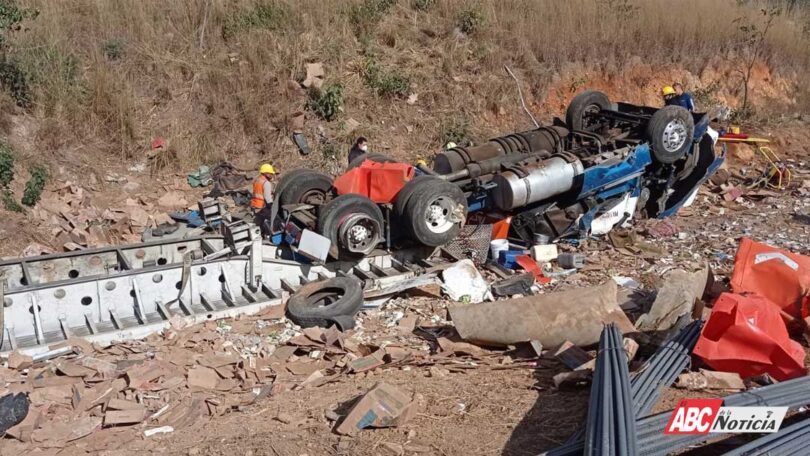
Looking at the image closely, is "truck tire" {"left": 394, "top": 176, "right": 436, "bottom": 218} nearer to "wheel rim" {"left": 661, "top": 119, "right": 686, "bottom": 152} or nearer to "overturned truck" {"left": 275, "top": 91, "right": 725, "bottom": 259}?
"overturned truck" {"left": 275, "top": 91, "right": 725, "bottom": 259}

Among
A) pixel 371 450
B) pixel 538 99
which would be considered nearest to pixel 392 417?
pixel 371 450

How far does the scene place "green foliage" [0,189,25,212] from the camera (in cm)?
963

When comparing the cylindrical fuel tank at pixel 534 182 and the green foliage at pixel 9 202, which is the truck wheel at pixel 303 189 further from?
the green foliage at pixel 9 202

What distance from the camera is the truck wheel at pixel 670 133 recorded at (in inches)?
363

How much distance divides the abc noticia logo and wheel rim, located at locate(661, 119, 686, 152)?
5.95 metres

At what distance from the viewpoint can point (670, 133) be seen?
9.31 metres

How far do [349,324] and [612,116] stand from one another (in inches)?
199

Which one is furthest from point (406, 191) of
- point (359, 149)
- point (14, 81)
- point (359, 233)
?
point (14, 81)

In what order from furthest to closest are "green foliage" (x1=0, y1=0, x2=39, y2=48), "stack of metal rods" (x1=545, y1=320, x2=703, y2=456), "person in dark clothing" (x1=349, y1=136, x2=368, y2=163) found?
"green foliage" (x1=0, y1=0, x2=39, y2=48)
"person in dark clothing" (x1=349, y1=136, x2=368, y2=163)
"stack of metal rods" (x1=545, y1=320, x2=703, y2=456)

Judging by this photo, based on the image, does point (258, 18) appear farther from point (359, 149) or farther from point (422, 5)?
point (359, 149)

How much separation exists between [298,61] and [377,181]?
18.7ft

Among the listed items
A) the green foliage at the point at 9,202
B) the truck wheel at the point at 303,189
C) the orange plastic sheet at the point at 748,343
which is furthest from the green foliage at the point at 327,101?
the orange plastic sheet at the point at 748,343

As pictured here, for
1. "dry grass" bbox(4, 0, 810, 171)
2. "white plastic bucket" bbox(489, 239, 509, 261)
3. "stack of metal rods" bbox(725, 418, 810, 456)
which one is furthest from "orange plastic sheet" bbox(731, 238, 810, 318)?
"dry grass" bbox(4, 0, 810, 171)

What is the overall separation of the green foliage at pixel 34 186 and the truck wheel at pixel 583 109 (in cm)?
728
